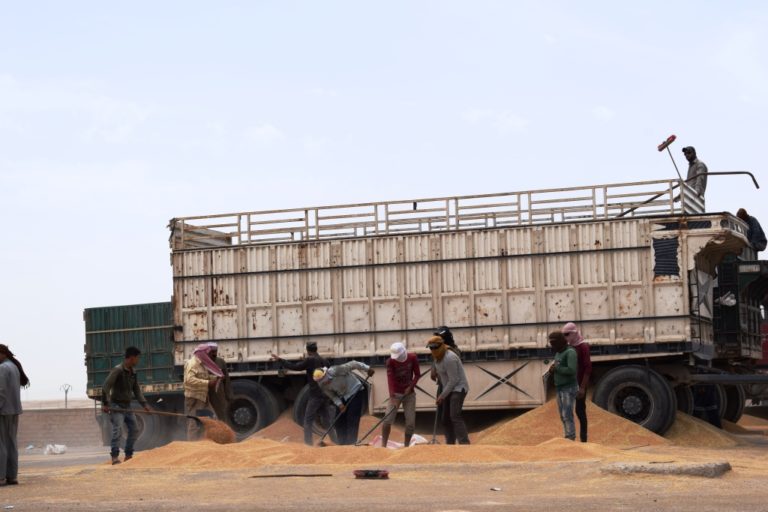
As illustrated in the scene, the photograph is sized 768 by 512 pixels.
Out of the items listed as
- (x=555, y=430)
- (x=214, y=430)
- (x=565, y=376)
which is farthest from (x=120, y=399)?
(x=555, y=430)

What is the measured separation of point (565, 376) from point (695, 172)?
6399 millimetres

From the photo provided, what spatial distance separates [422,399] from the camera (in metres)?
21.3

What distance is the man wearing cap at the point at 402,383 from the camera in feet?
56.0

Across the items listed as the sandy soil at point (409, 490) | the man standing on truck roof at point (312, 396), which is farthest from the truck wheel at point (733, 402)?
the sandy soil at point (409, 490)

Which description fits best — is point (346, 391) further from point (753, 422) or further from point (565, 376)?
point (753, 422)

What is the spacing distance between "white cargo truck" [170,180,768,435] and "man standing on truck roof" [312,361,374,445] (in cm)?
294

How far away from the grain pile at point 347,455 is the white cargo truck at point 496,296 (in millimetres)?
5238

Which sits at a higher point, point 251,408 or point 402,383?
point 402,383

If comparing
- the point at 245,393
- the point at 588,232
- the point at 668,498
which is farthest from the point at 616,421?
the point at 668,498

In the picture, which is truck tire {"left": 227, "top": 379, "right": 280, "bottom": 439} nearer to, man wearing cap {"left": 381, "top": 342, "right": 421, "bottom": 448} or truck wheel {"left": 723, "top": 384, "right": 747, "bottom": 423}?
man wearing cap {"left": 381, "top": 342, "right": 421, "bottom": 448}

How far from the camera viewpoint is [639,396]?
19891mm

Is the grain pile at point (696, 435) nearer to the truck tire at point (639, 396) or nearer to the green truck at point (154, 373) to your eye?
the truck tire at point (639, 396)

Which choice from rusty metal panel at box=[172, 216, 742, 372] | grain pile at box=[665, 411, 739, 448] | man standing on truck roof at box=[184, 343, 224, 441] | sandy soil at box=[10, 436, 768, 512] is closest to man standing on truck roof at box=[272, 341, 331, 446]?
man standing on truck roof at box=[184, 343, 224, 441]

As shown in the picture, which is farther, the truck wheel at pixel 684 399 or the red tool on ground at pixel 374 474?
the truck wheel at pixel 684 399
